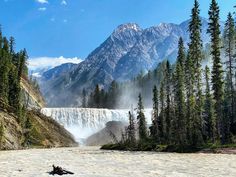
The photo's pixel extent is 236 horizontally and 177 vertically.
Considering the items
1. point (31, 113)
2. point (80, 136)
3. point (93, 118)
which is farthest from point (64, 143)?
point (93, 118)

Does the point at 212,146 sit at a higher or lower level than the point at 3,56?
lower

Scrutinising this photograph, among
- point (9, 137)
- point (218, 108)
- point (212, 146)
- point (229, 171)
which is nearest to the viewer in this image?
point (229, 171)

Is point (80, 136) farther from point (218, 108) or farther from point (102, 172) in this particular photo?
point (102, 172)

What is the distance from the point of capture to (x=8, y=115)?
10806 cm

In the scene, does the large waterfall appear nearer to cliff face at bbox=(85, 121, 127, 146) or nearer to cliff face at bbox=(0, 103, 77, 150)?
cliff face at bbox=(85, 121, 127, 146)

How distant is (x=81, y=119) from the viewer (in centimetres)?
16600

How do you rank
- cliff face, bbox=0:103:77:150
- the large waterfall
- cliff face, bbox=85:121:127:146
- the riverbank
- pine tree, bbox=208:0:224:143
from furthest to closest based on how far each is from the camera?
the large waterfall → cliff face, bbox=85:121:127:146 → cliff face, bbox=0:103:77:150 → pine tree, bbox=208:0:224:143 → the riverbank

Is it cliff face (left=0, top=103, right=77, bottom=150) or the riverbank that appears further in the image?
cliff face (left=0, top=103, right=77, bottom=150)

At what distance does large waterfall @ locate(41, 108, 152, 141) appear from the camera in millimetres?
161125

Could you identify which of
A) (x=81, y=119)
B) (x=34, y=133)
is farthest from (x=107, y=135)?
(x=34, y=133)

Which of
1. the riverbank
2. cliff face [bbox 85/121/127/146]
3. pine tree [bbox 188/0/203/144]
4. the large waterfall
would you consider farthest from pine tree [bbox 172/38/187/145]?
the large waterfall

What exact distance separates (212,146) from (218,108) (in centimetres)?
715

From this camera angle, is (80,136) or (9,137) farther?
(80,136)

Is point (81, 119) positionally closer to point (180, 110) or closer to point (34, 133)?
point (34, 133)
